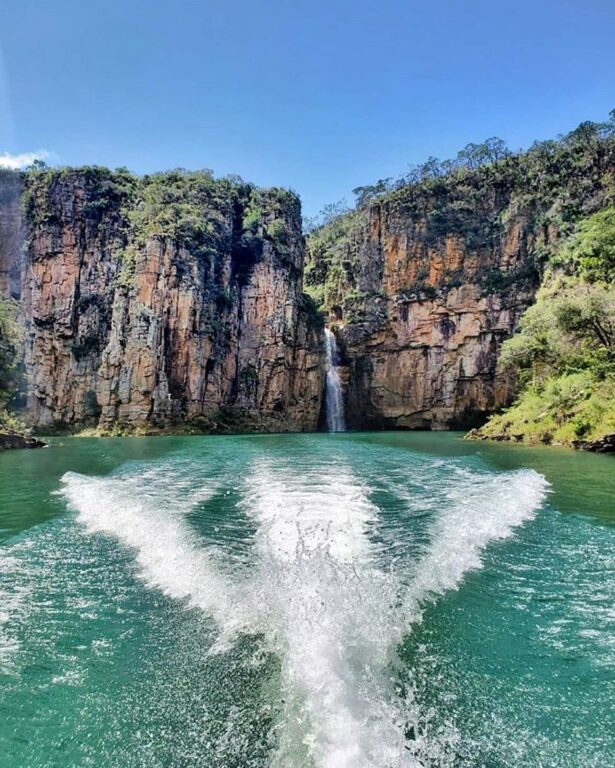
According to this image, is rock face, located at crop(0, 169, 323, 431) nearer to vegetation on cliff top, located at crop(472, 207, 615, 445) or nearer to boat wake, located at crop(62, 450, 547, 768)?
vegetation on cliff top, located at crop(472, 207, 615, 445)

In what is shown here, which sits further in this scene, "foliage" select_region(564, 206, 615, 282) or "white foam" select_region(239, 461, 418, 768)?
"foliage" select_region(564, 206, 615, 282)

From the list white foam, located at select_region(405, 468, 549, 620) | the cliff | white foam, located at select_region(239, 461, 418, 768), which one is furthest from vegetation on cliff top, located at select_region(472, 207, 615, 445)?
white foam, located at select_region(239, 461, 418, 768)

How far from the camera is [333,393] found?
185 ft

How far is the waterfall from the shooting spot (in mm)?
55844

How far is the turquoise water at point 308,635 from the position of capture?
3.63 metres

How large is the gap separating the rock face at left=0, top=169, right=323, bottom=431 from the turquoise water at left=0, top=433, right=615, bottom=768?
38323mm

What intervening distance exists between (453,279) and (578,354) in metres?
26.2

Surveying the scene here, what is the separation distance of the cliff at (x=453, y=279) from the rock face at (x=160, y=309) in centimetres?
667

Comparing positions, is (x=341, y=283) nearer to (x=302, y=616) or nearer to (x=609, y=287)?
(x=609, y=287)

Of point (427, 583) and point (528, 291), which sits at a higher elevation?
point (528, 291)

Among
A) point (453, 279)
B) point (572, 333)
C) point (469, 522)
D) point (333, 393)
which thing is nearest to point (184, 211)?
point (333, 393)

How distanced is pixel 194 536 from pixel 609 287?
91.6 feet

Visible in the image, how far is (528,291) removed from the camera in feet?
167

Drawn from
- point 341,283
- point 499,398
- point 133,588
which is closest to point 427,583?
point 133,588
